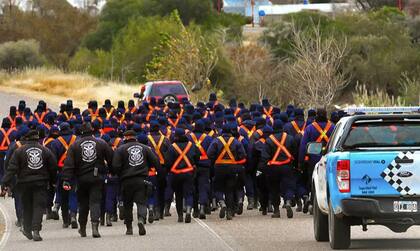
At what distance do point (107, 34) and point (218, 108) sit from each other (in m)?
71.6

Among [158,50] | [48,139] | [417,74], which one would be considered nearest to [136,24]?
[158,50]

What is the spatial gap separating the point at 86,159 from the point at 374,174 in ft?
20.0

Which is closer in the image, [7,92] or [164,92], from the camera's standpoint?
[164,92]

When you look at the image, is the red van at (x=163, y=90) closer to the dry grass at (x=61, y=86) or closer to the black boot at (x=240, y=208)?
the dry grass at (x=61, y=86)

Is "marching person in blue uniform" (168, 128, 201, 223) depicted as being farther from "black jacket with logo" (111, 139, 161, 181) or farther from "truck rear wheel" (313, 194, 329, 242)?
"truck rear wheel" (313, 194, 329, 242)

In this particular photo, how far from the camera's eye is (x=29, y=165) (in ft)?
69.8

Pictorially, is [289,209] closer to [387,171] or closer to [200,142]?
[200,142]

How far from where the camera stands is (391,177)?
16.7m

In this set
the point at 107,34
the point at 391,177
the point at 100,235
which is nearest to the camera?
the point at 391,177

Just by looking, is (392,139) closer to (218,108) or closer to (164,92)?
(218,108)

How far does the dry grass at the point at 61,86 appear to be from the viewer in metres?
67.5

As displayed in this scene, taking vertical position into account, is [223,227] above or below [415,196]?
below

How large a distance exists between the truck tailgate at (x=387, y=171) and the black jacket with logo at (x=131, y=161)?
5519mm

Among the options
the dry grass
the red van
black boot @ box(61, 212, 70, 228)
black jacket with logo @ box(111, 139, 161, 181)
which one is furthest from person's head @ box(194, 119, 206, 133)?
the dry grass
